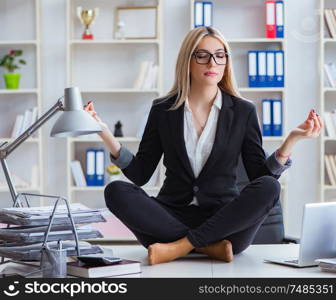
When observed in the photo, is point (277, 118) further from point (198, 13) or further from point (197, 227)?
point (197, 227)

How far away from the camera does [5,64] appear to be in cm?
511

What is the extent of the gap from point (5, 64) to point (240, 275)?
10.8 feet

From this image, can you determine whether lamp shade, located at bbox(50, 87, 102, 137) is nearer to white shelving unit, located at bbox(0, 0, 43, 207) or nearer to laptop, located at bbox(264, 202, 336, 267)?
laptop, located at bbox(264, 202, 336, 267)

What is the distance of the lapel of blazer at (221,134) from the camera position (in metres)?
2.79

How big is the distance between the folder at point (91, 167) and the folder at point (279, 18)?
155cm

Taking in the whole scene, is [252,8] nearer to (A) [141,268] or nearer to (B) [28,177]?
(B) [28,177]

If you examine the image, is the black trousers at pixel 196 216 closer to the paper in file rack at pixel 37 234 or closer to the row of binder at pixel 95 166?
the paper in file rack at pixel 37 234

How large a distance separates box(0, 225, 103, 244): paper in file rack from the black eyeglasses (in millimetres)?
827

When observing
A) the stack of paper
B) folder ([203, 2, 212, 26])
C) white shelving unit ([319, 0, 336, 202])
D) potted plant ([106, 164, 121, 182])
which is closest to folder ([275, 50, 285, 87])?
white shelving unit ([319, 0, 336, 202])

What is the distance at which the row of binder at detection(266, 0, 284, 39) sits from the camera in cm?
505

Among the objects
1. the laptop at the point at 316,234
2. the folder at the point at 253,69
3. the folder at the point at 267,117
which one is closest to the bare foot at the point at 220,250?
the laptop at the point at 316,234

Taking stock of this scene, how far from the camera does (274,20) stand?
5.07 m

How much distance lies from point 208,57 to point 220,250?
2.49 feet

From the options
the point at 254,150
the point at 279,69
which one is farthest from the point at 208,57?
the point at 279,69
